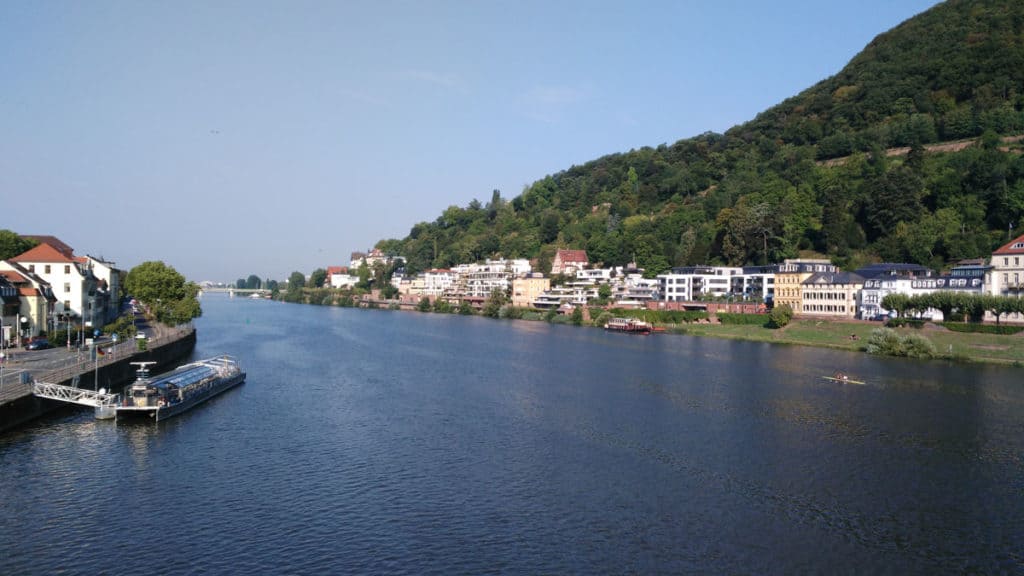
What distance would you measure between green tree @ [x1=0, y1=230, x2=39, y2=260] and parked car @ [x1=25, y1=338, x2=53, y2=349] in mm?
18588

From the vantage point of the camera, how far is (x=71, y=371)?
31109 mm

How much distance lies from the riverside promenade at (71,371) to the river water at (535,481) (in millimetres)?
1150

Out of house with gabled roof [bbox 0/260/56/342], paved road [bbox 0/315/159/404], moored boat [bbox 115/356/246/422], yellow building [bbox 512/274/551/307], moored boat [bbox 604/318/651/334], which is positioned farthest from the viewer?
yellow building [bbox 512/274/551/307]

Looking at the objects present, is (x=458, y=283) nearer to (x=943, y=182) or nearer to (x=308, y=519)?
(x=943, y=182)

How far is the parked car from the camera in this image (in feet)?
127

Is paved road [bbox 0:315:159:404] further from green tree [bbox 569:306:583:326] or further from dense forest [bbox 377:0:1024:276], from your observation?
dense forest [bbox 377:0:1024:276]

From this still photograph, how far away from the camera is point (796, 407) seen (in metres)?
33.1

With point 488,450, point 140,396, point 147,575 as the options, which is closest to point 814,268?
point 488,450

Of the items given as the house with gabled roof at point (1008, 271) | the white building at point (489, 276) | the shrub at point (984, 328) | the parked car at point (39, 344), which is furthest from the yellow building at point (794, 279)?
the parked car at point (39, 344)

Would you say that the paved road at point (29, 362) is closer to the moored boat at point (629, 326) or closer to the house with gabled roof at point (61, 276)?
the house with gabled roof at point (61, 276)

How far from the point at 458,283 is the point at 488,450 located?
348 feet

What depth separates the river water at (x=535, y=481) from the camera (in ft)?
55.0

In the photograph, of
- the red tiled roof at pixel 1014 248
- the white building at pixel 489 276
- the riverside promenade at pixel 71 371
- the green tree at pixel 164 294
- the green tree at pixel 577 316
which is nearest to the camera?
the riverside promenade at pixel 71 371

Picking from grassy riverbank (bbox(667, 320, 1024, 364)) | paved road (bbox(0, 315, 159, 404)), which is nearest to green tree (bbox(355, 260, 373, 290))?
grassy riverbank (bbox(667, 320, 1024, 364))
